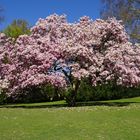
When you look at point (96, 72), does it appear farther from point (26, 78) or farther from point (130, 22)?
point (130, 22)

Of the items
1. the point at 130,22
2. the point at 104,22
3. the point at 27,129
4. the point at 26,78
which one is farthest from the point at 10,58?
the point at 130,22

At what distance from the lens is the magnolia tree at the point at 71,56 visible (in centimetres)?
2672

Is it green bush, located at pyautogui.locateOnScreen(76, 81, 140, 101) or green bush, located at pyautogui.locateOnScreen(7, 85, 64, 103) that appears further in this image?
green bush, located at pyautogui.locateOnScreen(7, 85, 64, 103)

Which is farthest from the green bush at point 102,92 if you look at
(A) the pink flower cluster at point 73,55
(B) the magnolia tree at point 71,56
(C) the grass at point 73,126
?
(C) the grass at point 73,126

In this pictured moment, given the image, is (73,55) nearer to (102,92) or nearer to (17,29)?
(102,92)

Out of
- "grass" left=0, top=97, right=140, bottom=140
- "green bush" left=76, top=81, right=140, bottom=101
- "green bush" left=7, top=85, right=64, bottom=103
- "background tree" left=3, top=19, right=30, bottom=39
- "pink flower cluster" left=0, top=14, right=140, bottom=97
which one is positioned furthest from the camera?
"background tree" left=3, top=19, right=30, bottom=39

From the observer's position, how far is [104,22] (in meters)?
27.9

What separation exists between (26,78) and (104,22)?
569 cm

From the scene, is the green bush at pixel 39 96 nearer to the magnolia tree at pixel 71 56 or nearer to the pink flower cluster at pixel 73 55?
the pink flower cluster at pixel 73 55

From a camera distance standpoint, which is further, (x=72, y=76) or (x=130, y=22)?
(x=130, y=22)

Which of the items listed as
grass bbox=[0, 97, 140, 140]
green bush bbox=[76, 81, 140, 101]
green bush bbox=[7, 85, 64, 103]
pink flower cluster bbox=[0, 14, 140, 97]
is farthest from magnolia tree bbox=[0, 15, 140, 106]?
green bush bbox=[7, 85, 64, 103]

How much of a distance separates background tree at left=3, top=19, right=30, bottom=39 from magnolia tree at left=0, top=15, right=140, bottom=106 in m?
23.6

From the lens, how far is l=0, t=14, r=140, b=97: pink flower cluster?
87.6 feet

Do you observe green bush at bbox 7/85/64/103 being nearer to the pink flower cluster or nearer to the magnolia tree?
the pink flower cluster
